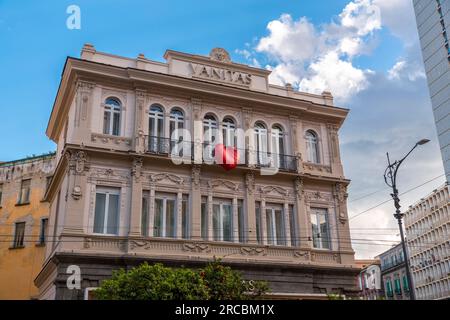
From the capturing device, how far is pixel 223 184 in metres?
25.1

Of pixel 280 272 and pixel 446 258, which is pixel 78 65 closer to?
pixel 280 272

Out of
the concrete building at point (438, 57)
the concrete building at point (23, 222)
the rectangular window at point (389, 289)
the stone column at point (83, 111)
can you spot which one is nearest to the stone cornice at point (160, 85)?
the stone column at point (83, 111)

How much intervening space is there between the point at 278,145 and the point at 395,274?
70.3 meters

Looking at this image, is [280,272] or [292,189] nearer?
[280,272]

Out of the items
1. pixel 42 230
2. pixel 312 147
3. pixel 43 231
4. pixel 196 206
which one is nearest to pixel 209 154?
pixel 196 206

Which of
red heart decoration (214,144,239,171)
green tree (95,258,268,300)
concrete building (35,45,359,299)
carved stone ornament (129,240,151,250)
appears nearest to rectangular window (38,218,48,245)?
concrete building (35,45,359,299)

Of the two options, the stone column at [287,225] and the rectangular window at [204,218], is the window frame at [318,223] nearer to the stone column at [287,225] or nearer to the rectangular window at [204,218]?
the stone column at [287,225]

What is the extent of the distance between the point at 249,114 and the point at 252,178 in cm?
363

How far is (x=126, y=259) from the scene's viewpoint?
70.5 feet

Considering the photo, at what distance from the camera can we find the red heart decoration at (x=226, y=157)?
24875 millimetres

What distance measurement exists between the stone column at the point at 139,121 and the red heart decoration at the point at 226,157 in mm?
3696

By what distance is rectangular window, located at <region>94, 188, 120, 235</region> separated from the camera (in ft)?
73.9

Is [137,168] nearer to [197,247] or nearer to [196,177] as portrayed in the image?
[196,177]
